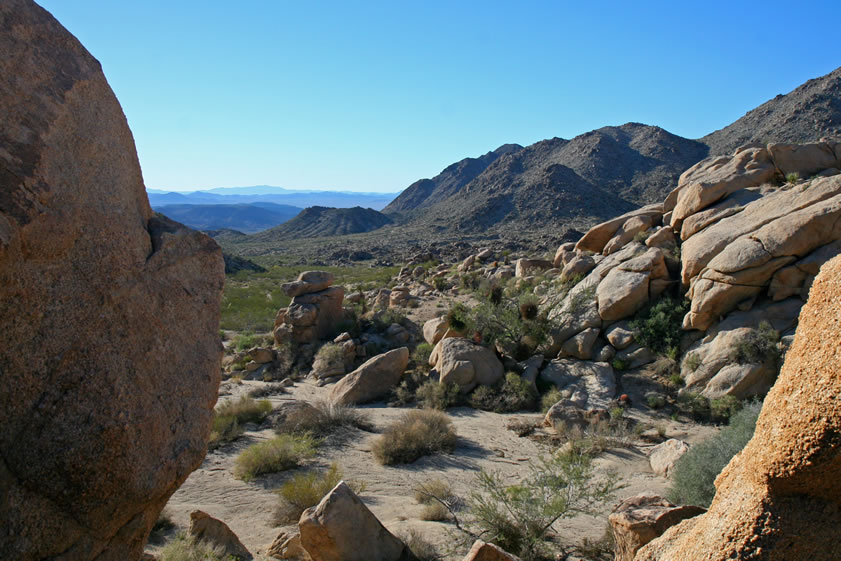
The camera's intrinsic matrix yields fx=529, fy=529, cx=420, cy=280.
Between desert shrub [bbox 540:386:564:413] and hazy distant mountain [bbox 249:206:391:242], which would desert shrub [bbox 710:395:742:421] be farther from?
hazy distant mountain [bbox 249:206:391:242]

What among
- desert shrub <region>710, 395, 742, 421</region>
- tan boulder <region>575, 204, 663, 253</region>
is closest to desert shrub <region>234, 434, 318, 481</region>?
desert shrub <region>710, 395, 742, 421</region>

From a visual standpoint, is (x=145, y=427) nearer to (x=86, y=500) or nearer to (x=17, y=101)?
(x=86, y=500)

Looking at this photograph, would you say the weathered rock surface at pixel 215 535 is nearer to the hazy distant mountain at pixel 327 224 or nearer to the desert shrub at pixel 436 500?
the desert shrub at pixel 436 500

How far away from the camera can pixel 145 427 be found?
3.26 meters

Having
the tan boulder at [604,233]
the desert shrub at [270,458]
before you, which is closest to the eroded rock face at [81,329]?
the desert shrub at [270,458]

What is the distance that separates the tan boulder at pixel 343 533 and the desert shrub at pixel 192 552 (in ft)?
3.04

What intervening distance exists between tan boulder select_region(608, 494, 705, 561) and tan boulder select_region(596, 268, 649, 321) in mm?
9479

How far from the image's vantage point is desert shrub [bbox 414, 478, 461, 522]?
7078 mm

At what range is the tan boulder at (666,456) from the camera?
8.70 m

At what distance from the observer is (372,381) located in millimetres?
13969

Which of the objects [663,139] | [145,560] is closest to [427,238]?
[663,139]

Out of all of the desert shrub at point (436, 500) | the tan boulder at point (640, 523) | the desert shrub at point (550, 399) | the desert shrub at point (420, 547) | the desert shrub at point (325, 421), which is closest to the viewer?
the tan boulder at point (640, 523)

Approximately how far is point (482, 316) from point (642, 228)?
6319 mm

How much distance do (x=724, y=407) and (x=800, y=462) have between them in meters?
10.1
